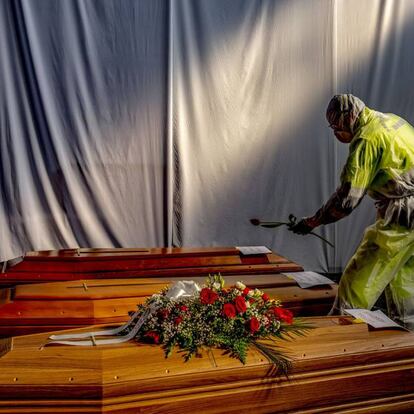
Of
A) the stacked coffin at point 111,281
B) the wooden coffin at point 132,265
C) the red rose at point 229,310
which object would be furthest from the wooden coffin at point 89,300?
the red rose at point 229,310

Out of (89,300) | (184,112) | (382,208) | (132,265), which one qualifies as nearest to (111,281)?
(132,265)

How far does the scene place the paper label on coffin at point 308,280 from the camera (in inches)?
96.4

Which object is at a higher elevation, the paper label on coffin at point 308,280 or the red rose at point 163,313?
the red rose at point 163,313

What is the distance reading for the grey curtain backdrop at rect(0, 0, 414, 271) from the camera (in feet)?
12.5

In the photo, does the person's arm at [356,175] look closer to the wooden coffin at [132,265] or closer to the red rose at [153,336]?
the wooden coffin at [132,265]

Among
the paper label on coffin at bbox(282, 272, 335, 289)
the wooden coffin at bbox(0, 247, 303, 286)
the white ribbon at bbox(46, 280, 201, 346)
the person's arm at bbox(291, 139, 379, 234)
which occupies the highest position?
the person's arm at bbox(291, 139, 379, 234)

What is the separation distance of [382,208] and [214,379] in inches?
52.4

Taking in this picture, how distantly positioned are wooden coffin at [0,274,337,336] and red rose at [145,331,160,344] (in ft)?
1.63

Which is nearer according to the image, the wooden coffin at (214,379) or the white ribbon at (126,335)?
the wooden coffin at (214,379)

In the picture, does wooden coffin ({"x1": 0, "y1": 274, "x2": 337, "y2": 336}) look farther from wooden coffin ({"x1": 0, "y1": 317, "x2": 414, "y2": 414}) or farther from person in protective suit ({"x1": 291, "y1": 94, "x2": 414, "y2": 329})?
wooden coffin ({"x1": 0, "y1": 317, "x2": 414, "y2": 414})

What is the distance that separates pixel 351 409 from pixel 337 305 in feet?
2.21

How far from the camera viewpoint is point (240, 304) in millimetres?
1688

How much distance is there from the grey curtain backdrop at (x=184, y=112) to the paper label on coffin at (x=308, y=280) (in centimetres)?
165

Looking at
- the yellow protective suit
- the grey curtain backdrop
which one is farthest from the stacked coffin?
the grey curtain backdrop
